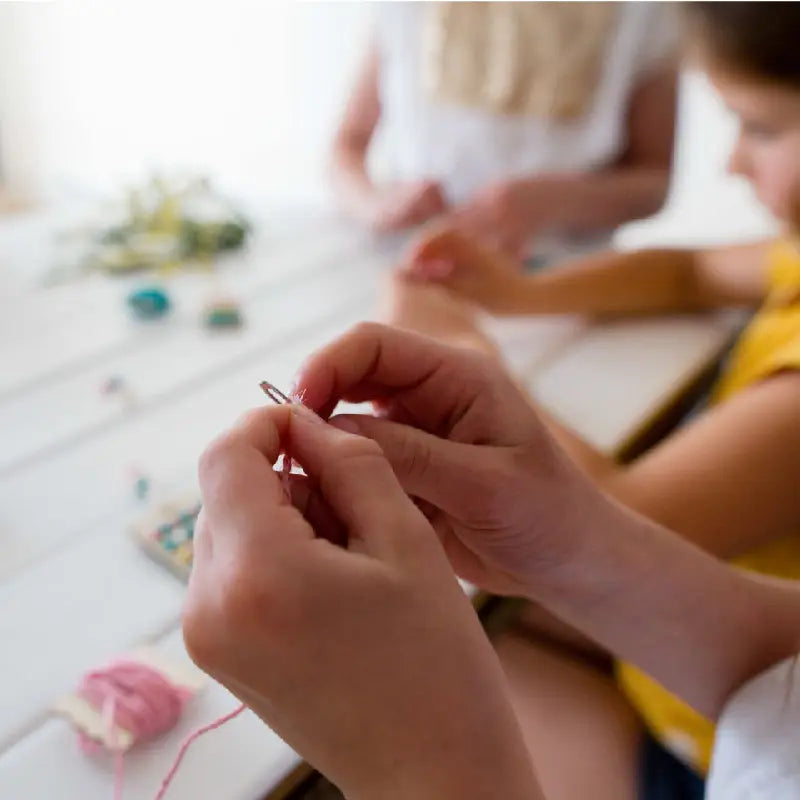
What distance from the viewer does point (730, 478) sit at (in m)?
0.56

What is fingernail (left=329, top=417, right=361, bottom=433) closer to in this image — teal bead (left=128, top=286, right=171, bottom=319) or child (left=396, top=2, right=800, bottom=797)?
child (left=396, top=2, right=800, bottom=797)

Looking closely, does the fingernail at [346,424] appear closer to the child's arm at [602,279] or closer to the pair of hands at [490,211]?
the child's arm at [602,279]

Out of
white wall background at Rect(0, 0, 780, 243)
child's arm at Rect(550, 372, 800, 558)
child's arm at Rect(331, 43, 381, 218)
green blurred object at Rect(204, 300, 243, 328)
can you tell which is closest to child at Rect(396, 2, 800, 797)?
child's arm at Rect(550, 372, 800, 558)

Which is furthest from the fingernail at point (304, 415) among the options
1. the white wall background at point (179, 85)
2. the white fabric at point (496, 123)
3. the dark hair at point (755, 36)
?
the white wall background at point (179, 85)

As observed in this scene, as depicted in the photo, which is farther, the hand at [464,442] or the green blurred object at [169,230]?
the green blurred object at [169,230]

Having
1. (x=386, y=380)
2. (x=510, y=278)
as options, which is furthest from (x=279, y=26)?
(x=386, y=380)

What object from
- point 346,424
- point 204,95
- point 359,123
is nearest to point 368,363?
point 346,424

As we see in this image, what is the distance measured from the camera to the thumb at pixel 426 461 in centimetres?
40

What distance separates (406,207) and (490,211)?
4.3 inches

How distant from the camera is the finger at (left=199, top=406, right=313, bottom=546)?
292 millimetres

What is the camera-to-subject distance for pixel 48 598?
1.55 ft

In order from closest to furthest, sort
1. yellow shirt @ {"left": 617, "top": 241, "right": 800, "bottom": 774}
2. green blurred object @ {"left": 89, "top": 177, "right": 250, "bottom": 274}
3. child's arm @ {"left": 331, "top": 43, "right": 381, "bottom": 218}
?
yellow shirt @ {"left": 617, "top": 241, "right": 800, "bottom": 774} → green blurred object @ {"left": 89, "top": 177, "right": 250, "bottom": 274} → child's arm @ {"left": 331, "top": 43, "right": 381, "bottom": 218}

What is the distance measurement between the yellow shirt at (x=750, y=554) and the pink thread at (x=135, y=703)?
0.33m

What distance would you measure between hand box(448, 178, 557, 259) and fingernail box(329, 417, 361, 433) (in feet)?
1.93
